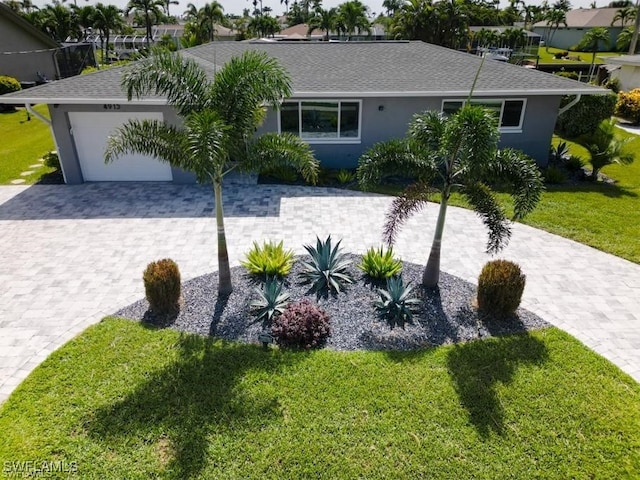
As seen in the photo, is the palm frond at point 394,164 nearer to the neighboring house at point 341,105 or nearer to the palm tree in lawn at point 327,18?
the neighboring house at point 341,105

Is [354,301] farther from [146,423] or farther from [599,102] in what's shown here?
[599,102]

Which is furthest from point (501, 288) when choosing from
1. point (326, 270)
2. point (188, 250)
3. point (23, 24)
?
point (23, 24)

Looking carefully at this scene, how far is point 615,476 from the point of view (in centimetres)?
504

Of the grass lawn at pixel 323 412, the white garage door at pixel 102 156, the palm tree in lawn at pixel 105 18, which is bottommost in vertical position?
the grass lawn at pixel 323 412

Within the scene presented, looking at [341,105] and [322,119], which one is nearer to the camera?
[341,105]

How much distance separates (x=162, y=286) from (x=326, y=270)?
10.2 feet

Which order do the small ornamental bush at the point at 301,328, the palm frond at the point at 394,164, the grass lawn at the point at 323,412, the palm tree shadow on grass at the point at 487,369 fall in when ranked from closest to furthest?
the grass lawn at the point at 323,412 < the palm tree shadow on grass at the point at 487,369 < the small ornamental bush at the point at 301,328 < the palm frond at the point at 394,164

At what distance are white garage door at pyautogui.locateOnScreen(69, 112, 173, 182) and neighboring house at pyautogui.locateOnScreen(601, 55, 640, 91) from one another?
2853 centimetres

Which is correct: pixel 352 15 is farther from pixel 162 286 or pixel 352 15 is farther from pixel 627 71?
pixel 162 286

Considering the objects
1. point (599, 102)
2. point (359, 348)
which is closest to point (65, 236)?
point (359, 348)

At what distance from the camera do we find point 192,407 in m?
5.82

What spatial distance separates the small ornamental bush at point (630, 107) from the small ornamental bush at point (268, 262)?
23834mm

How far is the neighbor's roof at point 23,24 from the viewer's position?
2753cm

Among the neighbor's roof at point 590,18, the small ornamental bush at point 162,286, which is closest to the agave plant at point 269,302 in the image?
the small ornamental bush at point 162,286
